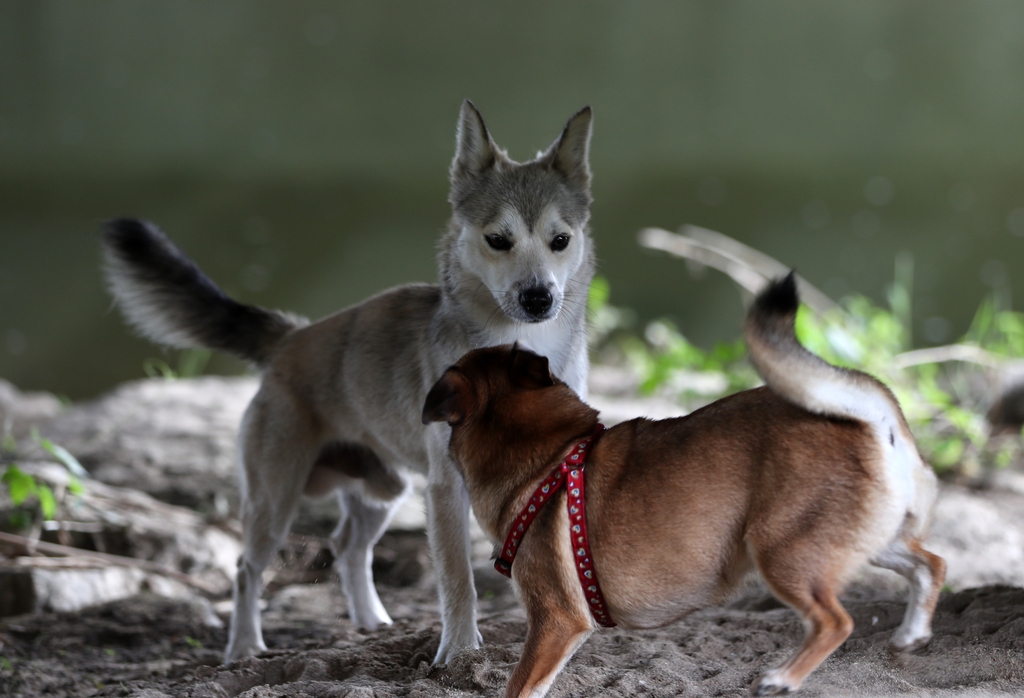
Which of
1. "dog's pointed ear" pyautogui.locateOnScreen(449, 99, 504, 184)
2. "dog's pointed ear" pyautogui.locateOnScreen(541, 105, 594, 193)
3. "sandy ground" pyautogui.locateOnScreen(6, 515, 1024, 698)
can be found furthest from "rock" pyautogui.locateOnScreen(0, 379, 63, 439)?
"dog's pointed ear" pyautogui.locateOnScreen(541, 105, 594, 193)

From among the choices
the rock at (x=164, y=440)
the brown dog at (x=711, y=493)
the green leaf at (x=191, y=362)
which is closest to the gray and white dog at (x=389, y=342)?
the brown dog at (x=711, y=493)

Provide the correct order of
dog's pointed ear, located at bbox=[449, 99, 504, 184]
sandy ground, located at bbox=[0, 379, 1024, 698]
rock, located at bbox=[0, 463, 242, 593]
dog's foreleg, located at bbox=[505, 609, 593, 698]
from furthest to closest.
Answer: rock, located at bbox=[0, 463, 242, 593]
dog's pointed ear, located at bbox=[449, 99, 504, 184]
sandy ground, located at bbox=[0, 379, 1024, 698]
dog's foreleg, located at bbox=[505, 609, 593, 698]

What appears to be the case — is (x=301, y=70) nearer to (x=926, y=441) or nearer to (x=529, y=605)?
(x=926, y=441)

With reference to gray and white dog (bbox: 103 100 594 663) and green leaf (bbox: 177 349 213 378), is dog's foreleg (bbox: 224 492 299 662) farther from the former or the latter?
green leaf (bbox: 177 349 213 378)

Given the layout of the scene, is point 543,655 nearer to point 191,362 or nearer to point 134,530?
point 134,530

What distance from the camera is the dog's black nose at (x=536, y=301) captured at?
3.27 m

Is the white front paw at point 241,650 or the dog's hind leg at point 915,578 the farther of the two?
the white front paw at point 241,650

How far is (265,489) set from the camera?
154 inches

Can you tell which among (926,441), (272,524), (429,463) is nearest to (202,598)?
(272,524)

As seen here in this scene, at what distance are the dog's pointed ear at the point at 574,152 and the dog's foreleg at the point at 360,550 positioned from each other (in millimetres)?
1667

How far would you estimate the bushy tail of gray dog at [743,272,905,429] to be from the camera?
236cm

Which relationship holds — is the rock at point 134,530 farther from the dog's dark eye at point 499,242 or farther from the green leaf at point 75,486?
the dog's dark eye at point 499,242

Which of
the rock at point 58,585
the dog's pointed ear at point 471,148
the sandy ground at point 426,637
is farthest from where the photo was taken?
the rock at point 58,585

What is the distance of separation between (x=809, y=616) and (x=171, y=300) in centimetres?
305
